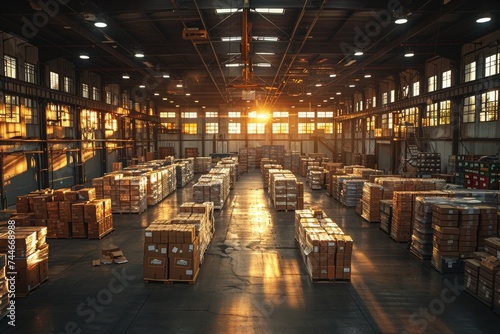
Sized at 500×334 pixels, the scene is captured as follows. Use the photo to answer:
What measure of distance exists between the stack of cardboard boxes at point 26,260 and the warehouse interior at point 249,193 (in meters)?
0.04

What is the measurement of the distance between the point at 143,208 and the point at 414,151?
623 inches

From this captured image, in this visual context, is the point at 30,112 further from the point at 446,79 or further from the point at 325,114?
the point at 325,114

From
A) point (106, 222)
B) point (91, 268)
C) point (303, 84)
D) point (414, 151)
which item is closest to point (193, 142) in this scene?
point (303, 84)

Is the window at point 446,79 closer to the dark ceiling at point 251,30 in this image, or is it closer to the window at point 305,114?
the dark ceiling at point 251,30

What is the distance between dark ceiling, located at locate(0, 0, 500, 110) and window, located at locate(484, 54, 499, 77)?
1.29m

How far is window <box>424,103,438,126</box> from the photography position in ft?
73.7

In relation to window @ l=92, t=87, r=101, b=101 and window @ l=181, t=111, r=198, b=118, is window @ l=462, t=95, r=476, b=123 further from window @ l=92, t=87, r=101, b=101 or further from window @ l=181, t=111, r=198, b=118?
window @ l=181, t=111, r=198, b=118

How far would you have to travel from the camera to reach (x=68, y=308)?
6949 millimetres

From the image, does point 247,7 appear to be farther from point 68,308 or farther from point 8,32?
point 8,32

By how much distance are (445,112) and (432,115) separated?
1804 mm

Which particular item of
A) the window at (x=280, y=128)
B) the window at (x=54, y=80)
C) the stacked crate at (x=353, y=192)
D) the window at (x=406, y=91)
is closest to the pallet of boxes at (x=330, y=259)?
the stacked crate at (x=353, y=192)

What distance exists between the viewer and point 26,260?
7535 millimetres

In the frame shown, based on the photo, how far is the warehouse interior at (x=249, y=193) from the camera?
7.07m

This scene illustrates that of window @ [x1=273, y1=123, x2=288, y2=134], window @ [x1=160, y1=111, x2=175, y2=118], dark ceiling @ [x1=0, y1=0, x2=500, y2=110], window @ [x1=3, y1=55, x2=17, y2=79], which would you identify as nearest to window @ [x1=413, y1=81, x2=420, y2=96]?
dark ceiling @ [x1=0, y1=0, x2=500, y2=110]
